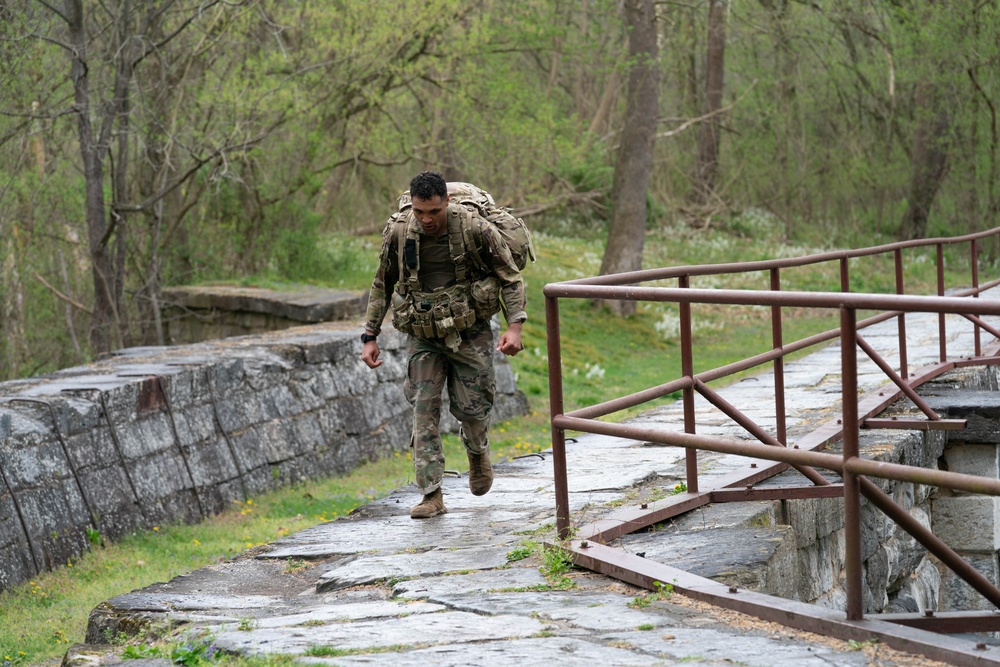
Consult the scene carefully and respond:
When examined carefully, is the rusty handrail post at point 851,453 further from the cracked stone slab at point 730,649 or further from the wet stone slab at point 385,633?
the wet stone slab at point 385,633

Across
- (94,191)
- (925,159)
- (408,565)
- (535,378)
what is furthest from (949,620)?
(925,159)

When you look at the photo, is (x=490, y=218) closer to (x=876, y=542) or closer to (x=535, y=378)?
(x=876, y=542)

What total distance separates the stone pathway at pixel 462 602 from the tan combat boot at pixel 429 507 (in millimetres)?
73

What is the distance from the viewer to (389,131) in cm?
1645

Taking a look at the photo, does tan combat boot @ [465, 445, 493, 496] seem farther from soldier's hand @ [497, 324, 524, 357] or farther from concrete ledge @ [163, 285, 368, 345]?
concrete ledge @ [163, 285, 368, 345]

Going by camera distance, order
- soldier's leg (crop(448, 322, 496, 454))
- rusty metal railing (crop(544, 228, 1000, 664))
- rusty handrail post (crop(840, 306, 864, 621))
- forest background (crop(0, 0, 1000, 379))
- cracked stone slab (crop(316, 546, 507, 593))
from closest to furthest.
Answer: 1. rusty metal railing (crop(544, 228, 1000, 664))
2. rusty handrail post (crop(840, 306, 864, 621))
3. cracked stone slab (crop(316, 546, 507, 593))
4. soldier's leg (crop(448, 322, 496, 454))
5. forest background (crop(0, 0, 1000, 379))

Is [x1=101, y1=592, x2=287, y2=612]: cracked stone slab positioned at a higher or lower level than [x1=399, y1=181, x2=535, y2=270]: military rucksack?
lower

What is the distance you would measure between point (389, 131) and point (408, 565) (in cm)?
1197

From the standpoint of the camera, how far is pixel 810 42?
85.3ft

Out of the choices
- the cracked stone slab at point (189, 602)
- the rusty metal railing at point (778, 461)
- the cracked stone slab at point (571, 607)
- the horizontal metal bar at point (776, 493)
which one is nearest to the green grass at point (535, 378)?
the cracked stone slab at point (189, 602)

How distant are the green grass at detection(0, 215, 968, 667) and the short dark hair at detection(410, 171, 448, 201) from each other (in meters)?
2.72

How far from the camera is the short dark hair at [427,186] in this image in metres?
5.70

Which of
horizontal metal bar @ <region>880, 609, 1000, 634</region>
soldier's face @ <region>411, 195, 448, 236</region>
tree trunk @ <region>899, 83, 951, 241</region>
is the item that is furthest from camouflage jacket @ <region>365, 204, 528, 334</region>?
tree trunk @ <region>899, 83, 951, 241</region>

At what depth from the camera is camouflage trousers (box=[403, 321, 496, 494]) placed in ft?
20.2
